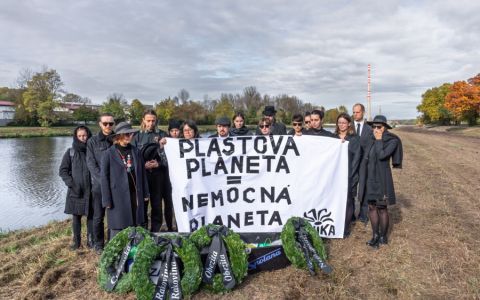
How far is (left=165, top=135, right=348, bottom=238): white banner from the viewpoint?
17.5 ft

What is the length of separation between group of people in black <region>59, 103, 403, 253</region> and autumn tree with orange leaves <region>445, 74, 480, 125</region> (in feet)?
175

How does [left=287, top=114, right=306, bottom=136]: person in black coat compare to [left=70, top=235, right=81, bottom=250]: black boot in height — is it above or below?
above

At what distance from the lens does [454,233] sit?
5.80 m

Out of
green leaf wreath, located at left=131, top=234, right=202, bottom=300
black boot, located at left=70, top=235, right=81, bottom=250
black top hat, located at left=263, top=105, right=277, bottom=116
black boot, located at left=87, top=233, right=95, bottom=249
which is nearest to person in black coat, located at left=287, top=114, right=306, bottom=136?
Answer: black top hat, located at left=263, top=105, right=277, bottom=116

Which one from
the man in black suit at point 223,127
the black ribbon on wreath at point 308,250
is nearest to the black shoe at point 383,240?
the black ribbon on wreath at point 308,250

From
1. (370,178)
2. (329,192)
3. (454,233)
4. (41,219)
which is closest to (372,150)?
(370,178)

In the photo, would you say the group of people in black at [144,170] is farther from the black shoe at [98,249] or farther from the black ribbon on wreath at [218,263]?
the black ribbon on wreath at [218,263]

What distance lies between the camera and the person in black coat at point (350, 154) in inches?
228

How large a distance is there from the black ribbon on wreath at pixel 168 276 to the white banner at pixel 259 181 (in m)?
1.26

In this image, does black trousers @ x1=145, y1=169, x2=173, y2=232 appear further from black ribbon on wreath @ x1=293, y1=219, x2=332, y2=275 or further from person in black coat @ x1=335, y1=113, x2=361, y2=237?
person in black coat @ x1=335, y1=113, x2=361, y2=237

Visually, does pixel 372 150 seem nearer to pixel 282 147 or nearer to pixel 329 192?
pixel 329 192

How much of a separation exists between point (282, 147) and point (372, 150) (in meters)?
1.35

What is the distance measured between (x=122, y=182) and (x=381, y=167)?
3706 mm

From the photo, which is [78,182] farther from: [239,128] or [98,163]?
[239,128]
